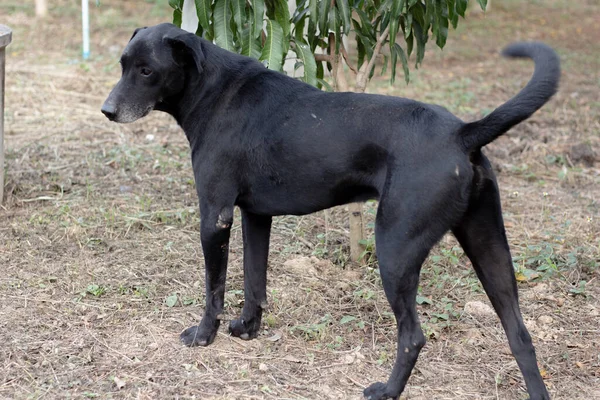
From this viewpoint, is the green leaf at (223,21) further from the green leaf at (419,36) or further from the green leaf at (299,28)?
the green leaf at (419,36)

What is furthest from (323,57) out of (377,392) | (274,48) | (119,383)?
(119,383)

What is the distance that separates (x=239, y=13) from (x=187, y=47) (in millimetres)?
648

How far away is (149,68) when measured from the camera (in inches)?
139

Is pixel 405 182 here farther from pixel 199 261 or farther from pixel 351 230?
pixel 199 261

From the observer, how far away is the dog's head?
11.5ft

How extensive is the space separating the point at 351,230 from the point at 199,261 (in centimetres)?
96

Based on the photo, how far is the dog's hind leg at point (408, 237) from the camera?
3.07m

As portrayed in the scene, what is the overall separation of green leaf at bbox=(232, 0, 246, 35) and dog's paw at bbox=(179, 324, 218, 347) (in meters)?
1.56

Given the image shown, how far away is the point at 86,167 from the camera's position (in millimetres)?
6289

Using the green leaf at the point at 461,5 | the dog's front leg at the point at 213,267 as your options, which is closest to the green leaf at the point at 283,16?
the green leaf at the point at 461,5

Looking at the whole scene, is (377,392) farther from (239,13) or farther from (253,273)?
(239,13)

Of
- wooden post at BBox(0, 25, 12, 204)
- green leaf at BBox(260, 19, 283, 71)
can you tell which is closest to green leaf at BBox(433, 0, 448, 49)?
green leaf at BBox(260, 19, 283, 71)

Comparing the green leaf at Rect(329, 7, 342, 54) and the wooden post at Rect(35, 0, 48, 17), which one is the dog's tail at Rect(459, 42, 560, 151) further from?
the wooden post at Rect(35, 0, 48, 17)

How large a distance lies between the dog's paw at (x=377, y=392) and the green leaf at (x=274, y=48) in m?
1.68
